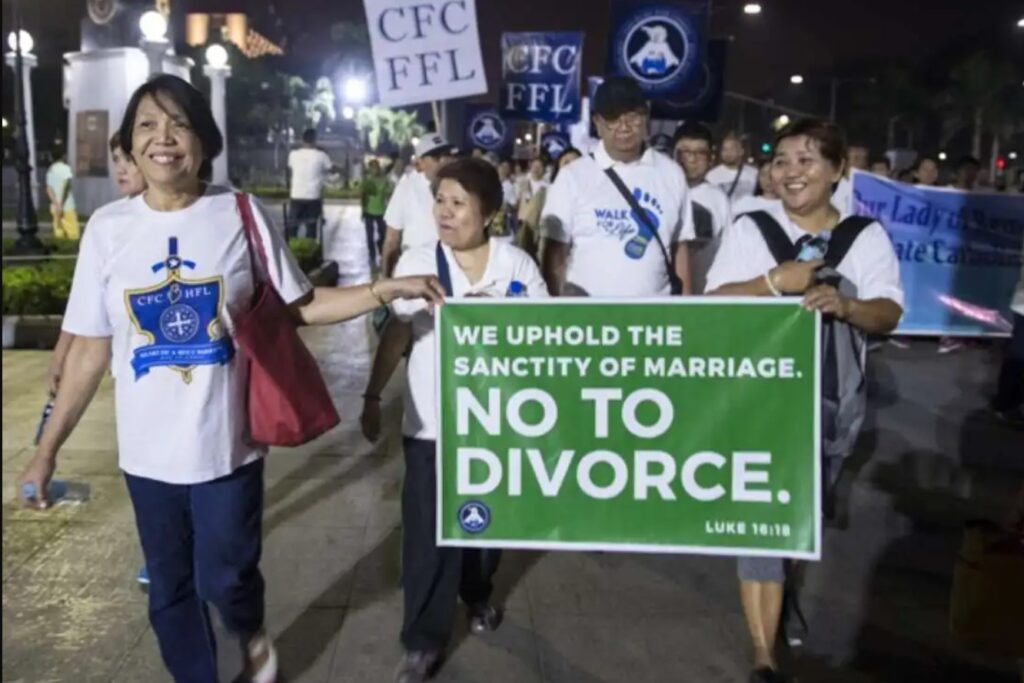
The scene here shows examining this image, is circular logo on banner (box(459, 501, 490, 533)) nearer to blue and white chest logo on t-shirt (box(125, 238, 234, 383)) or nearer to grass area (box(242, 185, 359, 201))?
blue and white chest logo on t-shirt (box(125, 238, 234, 383))

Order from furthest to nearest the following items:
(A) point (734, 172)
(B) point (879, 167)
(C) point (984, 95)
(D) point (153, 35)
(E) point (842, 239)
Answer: (C) point (984, 95) < (D) point (153, 35) < (B) point (879, 167) < (A) point (734, 172) < (E) point (842, 239)

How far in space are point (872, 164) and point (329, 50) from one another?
Result: 9911 centimetres

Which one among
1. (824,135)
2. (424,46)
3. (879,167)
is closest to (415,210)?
(424,46)

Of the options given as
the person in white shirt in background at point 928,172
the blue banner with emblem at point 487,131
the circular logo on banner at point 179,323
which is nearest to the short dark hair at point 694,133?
the circular logo on banner at point 179,323

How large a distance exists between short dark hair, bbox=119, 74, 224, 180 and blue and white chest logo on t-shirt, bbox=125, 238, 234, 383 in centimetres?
35

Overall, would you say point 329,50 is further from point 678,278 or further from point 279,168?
point 678,278

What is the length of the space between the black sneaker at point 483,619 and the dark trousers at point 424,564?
407 mm

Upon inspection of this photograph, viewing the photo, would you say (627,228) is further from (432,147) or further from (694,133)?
(432,147)

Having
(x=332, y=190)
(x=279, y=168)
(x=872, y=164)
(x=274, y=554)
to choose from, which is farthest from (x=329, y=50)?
(x=274, y=554)

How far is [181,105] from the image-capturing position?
3254mm

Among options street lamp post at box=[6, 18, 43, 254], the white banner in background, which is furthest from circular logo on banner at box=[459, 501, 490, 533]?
street lamp post at box=[6, 18, 43, 254]

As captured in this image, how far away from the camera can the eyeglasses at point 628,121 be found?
493 centimetres

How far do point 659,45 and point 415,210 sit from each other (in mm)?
3129

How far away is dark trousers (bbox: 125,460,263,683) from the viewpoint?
3357mm
